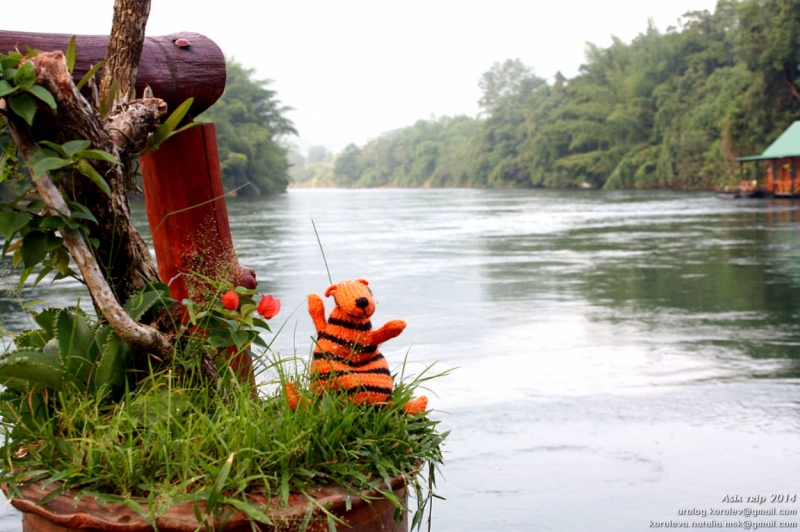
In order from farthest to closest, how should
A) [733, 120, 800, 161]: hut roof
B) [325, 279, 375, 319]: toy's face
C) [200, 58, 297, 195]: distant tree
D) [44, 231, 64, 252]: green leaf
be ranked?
[200, 58, 297, 195]: distant tree < [733, 120, 800, 161]: hut roof < [325, 279, 375, 319]: toy's face < [44, 231, 64, 252]: green leaf

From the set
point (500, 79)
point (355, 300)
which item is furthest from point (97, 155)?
point (500, 79)

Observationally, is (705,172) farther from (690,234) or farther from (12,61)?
(12,61)

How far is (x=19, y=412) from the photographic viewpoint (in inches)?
71.8

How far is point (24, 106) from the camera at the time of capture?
60.4 inches

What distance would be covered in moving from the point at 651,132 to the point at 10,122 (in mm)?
75711

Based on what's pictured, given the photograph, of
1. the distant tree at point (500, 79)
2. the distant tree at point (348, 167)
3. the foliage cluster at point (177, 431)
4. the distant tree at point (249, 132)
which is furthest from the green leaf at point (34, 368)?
the distant tree at point (348, 167)

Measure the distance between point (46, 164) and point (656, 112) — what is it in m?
77.4

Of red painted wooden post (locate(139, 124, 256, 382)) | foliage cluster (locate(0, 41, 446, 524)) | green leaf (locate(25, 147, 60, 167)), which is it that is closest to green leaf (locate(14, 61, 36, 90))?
foliage cluster (locate(0, 41, 446, 524))

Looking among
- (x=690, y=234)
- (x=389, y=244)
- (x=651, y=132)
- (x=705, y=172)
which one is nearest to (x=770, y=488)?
(x=389, y=244)

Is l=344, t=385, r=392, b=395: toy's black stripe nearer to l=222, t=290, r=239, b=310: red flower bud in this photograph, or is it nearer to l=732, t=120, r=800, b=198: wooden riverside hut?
l=222, t=290, r=239, b=310: red flower bud

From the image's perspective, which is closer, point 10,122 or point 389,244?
point 10,122

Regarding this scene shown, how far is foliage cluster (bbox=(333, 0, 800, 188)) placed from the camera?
47.5 meters

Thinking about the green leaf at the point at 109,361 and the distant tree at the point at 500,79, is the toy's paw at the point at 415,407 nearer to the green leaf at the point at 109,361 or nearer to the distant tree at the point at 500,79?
the green leaf at the point at 109,361

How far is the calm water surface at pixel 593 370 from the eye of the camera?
3459 millimetres
